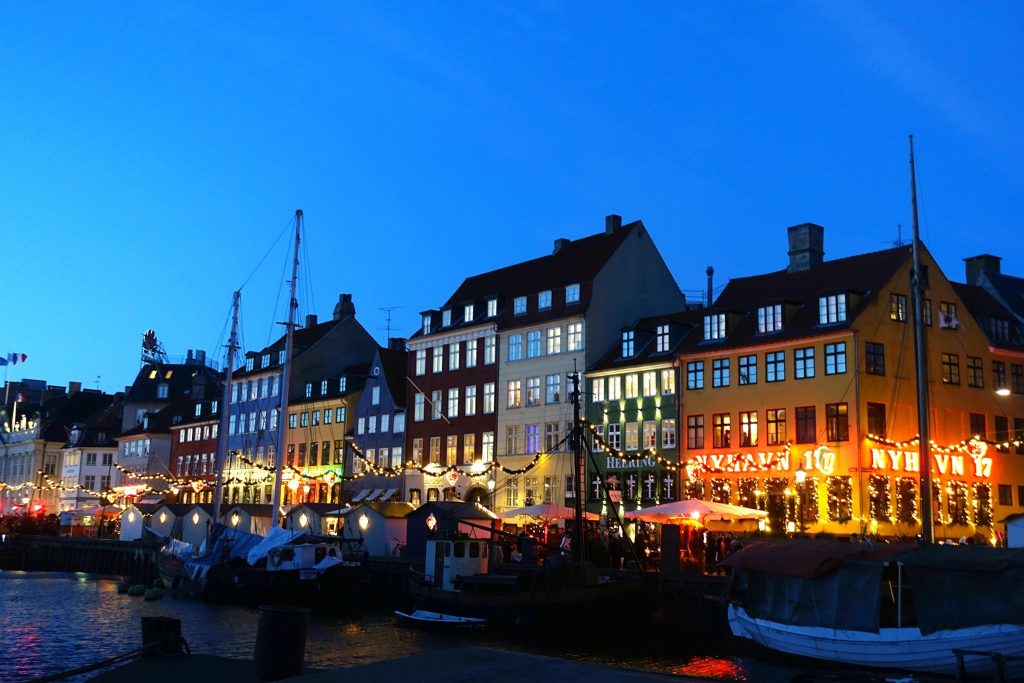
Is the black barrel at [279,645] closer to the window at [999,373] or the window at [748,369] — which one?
the window at [748,369]

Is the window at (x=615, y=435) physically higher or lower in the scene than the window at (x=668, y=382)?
lower

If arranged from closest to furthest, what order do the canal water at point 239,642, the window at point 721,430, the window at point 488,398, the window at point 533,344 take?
1. the canal water at point 239,642
2. the window at point 721,430
3. the window at point 533,344
4. the window at point 488,398

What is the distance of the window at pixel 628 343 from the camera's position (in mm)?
60719

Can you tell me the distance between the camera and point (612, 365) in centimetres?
6038

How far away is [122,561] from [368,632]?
4167 centimetres

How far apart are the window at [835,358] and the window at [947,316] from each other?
607 cm

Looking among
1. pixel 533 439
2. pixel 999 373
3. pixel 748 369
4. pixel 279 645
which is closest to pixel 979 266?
pixel 999 373

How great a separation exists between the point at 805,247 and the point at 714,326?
7.11 metres

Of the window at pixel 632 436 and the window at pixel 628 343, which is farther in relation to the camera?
the window at pixel 628 343

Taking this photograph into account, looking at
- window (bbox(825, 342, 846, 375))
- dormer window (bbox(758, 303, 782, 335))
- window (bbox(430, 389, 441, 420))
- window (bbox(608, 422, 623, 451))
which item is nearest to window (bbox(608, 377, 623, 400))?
window (bbox(608, 422, 623, 451))

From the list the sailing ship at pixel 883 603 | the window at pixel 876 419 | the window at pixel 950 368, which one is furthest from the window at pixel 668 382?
the sailing ship at pixel 883 603

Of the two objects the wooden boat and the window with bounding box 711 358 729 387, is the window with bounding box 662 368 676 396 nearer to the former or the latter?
the window with bounding box 711 358 729 387

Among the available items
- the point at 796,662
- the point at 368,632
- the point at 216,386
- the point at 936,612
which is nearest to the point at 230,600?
the point at 368,632

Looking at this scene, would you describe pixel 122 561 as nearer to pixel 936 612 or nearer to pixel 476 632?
pixel 476 632
